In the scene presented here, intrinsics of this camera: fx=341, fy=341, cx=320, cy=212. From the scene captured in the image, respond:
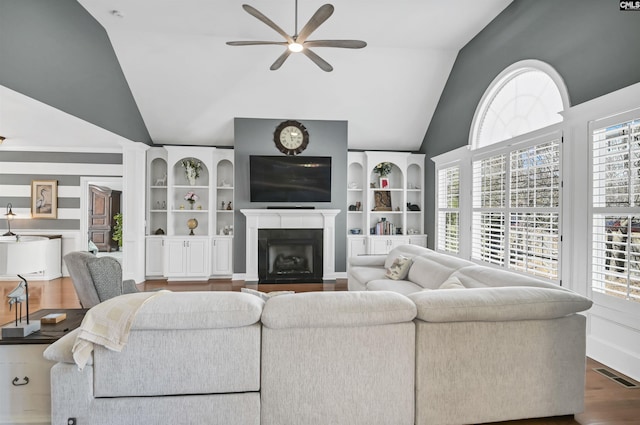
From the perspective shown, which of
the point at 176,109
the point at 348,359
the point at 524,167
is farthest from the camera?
the point at 176,109

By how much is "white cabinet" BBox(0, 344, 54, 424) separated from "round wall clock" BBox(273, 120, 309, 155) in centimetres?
486

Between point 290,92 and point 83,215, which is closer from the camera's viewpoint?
point 290,92

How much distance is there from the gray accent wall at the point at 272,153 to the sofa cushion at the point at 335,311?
14.7ft

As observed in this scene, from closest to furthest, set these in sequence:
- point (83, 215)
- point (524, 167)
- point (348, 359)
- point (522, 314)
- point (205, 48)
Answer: point (348, 359) < point (522, 314) < point (524, 167) < point (205, 48) < point (83, 215)

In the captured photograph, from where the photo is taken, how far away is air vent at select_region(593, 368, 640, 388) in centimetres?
254

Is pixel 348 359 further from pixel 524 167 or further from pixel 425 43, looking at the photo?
pixel 425 43

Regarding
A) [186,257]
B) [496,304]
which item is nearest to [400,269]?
[496,304]

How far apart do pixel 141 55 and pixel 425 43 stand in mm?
4219

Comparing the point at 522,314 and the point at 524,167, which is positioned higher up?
the point at 524,167

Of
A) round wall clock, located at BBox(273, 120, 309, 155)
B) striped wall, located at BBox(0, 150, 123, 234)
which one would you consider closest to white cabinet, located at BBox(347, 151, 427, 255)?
round wall clock, located at BBox(273, 120, 309, 155)

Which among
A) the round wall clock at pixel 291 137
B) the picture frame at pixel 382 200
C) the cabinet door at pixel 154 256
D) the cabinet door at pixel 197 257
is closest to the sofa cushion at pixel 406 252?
the picture frame at pixel 382 200

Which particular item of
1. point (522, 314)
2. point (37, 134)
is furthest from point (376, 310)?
point (37, 134)

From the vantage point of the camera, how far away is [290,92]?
5742mm

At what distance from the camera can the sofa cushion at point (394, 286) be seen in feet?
11.5
